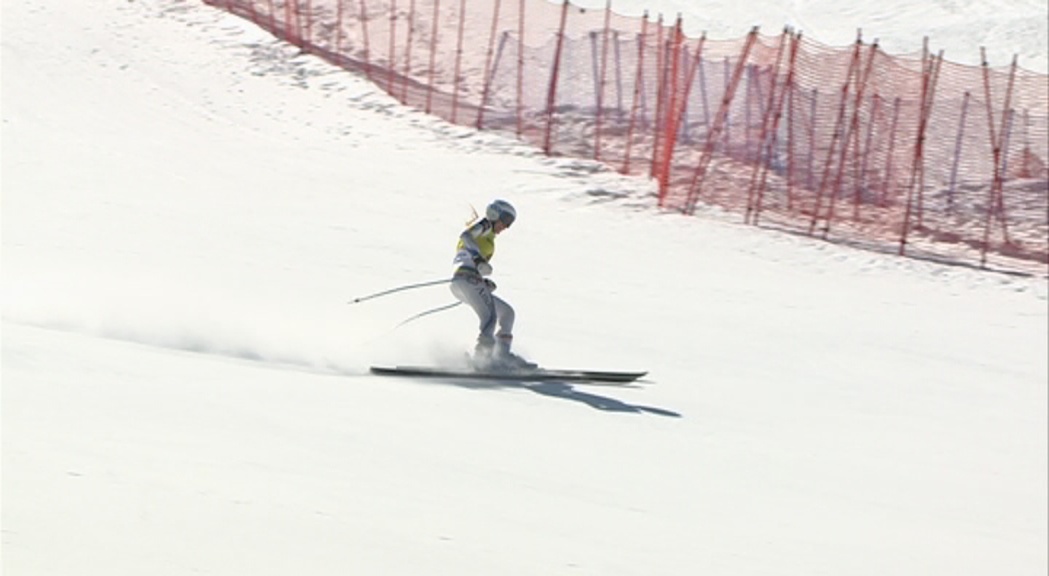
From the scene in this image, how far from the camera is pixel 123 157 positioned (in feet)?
63.7

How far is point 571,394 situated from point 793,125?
9504 millimetres

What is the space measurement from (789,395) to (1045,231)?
6.96m

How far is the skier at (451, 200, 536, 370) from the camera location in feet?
35.9

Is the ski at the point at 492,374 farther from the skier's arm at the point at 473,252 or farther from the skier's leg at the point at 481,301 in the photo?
the skier's arm at the point at 473,252

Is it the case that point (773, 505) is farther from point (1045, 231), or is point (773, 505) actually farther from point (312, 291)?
point (1045, 231)

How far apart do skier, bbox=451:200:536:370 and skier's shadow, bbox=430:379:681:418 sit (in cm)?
12

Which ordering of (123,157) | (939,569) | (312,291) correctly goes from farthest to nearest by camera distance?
(123,157) < (312,291) < (939,569)

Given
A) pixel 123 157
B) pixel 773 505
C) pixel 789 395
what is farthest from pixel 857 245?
pixel 773 505

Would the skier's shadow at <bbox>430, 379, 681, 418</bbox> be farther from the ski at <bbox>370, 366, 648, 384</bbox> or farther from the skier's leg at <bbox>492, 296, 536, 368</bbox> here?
the skier's leg at <bbox>492, 296, 536, 368</bbox>

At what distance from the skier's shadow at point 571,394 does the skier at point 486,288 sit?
0.12 m

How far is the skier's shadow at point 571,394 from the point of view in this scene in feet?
36.5

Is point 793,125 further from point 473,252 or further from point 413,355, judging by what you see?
point 473,252

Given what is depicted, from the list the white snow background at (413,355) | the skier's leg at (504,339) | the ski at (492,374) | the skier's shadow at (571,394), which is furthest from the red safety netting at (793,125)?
the skier's leg at (504,339)

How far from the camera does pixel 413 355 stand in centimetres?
1202
